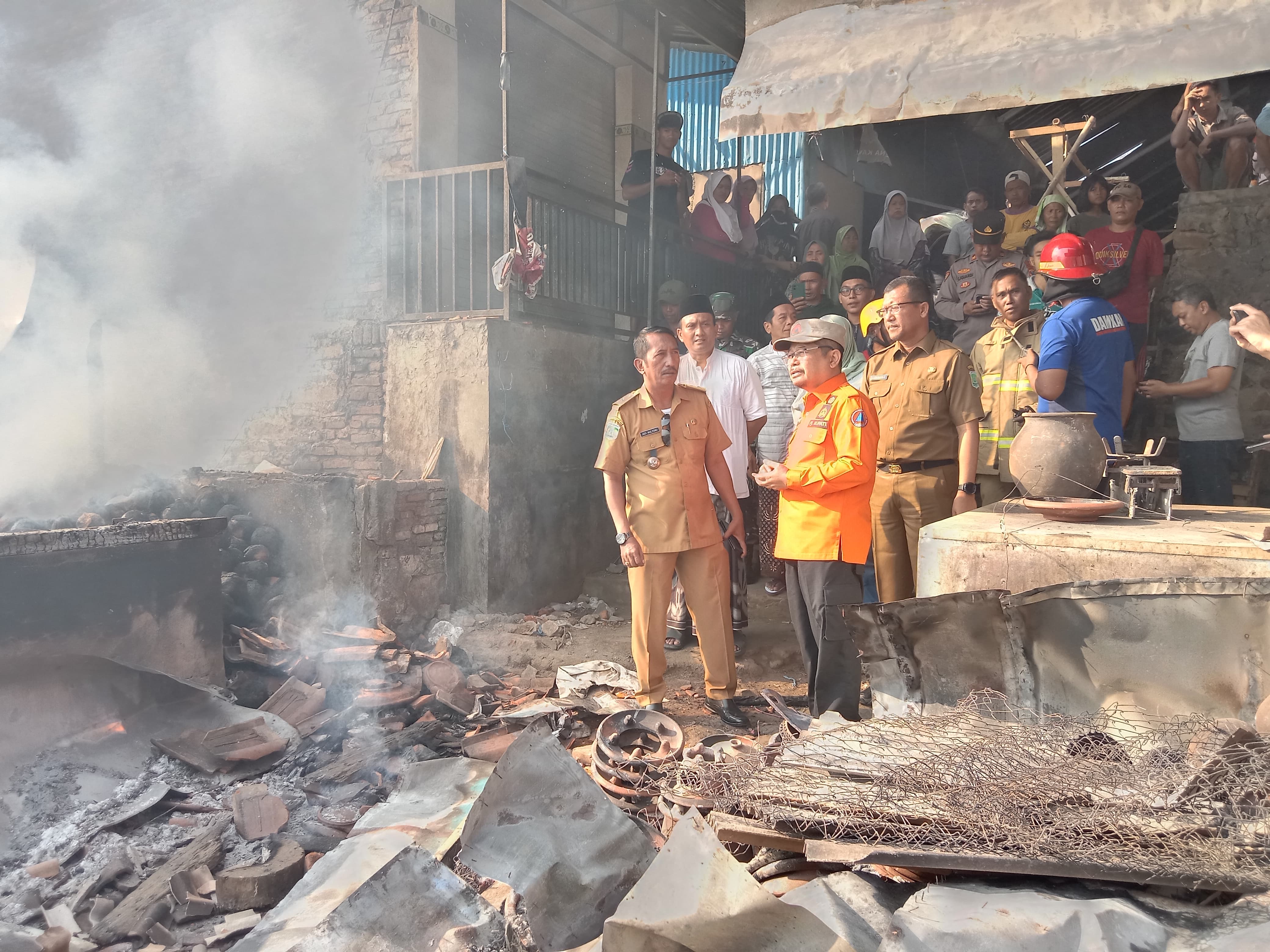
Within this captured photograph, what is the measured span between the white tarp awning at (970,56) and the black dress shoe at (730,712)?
323cm

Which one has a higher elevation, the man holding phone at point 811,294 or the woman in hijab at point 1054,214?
the woman in hijab at point 1054,214

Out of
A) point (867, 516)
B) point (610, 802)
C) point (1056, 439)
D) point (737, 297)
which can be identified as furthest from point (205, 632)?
point (737, 297)

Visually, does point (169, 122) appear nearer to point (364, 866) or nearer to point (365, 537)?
point (365, 537)

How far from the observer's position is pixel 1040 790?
254 centimetres

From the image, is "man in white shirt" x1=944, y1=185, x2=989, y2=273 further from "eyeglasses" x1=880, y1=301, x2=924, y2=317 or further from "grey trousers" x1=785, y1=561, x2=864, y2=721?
"grey trousers" x1=785, y1=561, x2=864, y2=721

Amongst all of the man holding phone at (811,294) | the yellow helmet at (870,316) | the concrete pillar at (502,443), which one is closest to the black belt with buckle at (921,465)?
the yellow helmet at (870,316)

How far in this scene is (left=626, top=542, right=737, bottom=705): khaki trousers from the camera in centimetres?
501

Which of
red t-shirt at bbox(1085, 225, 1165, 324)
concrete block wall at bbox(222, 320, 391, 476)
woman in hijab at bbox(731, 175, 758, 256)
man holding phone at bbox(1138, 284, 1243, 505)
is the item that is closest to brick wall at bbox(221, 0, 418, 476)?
concrete block wall at bbox(222, 320, 391, 476)

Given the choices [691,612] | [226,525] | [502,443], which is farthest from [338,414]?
[691,612]

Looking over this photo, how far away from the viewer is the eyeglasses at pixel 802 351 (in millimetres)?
4633

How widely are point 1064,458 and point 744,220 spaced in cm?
736

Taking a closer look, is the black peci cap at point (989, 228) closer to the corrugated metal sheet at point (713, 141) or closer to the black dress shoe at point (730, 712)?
the black dress shoe at point (730, 712)

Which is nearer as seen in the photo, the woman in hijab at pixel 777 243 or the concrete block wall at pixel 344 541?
the concrete block wall at pixel 344 541

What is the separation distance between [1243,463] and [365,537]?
22.8 feet
